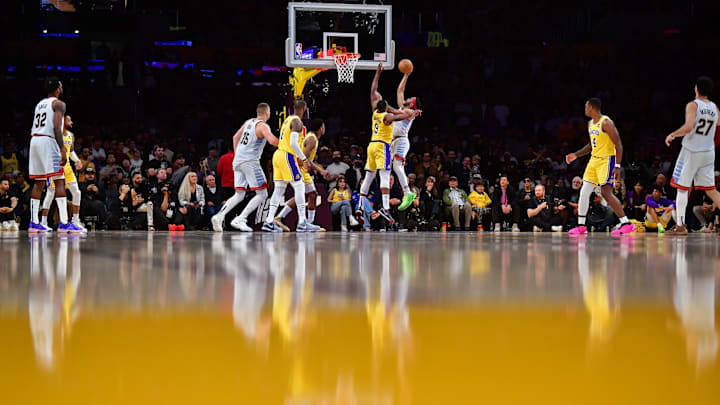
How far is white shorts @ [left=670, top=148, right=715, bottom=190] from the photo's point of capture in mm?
8375

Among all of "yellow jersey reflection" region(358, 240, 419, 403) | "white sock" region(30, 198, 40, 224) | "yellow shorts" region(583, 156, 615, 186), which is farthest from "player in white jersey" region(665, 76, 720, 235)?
"white sock" region(30, 198, 40, 224)

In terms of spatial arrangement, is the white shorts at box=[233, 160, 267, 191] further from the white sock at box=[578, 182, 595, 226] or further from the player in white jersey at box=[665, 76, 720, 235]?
the player in white jersey at box=[665, 76, 720, 235]

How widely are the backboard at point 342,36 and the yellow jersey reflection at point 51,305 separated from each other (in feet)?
27.4

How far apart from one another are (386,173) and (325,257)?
5.83 m

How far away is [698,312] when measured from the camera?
1.95 m

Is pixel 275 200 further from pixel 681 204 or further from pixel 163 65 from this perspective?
pixel 163 65

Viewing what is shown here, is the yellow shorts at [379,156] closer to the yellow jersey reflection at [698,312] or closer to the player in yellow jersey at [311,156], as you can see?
the player in yellow jersey at [311,156]

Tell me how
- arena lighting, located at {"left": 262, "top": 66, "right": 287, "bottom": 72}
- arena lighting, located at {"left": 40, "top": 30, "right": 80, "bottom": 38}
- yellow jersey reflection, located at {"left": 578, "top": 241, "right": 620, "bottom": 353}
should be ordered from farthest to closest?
arena lighting, located at {"left": 262, "top": 66, "right": 287, "bottom": 72} → arena lighting, located at {"left": 40, "top": 30, "right": 80, "bottom": 38} → yellow jersey reflection, located at {"left": 578, "top": 241, "right": 620, "bottom": 353}

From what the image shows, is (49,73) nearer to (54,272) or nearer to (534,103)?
(534,103)

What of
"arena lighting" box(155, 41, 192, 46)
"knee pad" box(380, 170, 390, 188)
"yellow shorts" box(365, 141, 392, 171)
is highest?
"arena lighting" box(155, 41, 192, 46)

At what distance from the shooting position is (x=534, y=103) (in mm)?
19781

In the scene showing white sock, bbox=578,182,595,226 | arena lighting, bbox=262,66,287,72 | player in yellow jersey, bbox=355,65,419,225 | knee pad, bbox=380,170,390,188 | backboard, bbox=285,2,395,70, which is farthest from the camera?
arena lighting, bbox=262,66,287,72

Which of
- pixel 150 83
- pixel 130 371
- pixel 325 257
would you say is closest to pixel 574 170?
pixel 150 83

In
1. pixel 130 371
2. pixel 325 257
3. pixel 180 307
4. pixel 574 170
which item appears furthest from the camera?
pixel 574 170
